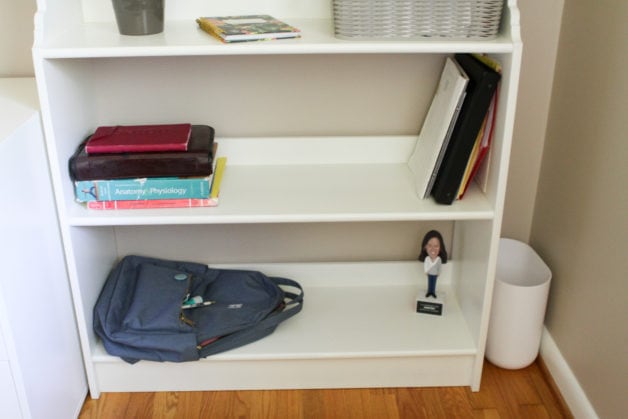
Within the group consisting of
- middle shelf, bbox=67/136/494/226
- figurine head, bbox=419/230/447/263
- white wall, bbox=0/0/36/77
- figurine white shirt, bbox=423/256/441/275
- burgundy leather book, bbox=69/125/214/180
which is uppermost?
white wall, bbox=0/0/36/77

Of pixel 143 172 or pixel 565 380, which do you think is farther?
pixel 565 380

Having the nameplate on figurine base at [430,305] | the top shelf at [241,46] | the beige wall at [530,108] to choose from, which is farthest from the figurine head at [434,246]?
the top shelf at [241,46]

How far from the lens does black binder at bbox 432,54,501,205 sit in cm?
140

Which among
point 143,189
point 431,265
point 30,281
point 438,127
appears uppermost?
point 438,127

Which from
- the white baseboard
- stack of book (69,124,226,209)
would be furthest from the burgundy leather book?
the white baseboard

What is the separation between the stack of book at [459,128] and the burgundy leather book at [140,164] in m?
0.51

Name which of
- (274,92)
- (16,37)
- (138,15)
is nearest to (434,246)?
(274,92)

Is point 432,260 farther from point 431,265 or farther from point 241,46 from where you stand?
point 241,46

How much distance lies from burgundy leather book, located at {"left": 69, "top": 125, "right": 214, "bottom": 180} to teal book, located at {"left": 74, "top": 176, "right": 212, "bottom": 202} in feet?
0.04

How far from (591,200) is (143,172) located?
3.30ft

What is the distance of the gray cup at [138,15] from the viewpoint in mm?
1388

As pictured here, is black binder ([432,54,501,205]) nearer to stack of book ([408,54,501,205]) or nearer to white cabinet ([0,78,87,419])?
stack of book ([408,54,501,205])

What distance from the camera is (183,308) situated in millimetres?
1682

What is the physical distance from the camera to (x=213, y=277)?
1796mm
